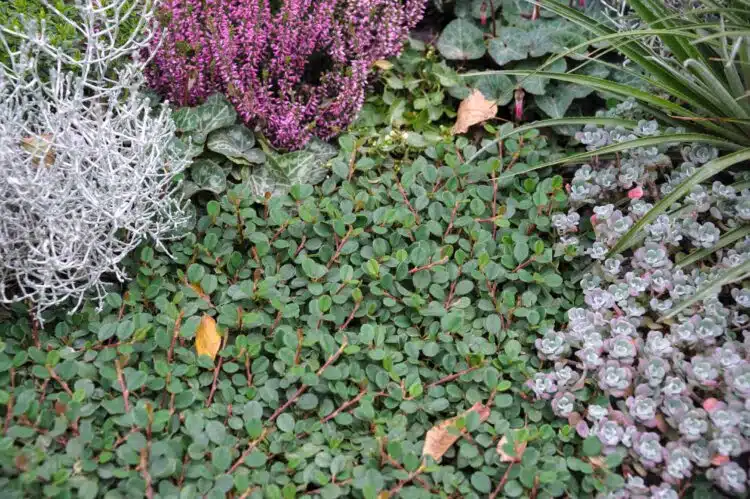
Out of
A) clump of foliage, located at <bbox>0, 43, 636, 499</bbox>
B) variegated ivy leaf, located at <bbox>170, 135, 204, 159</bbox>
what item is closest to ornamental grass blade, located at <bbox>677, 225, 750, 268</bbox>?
clump of foliage, located at <bbox>0, 43, 636, 499</bbox>

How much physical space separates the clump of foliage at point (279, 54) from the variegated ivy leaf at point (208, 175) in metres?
0.26

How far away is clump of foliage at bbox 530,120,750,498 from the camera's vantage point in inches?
77.9

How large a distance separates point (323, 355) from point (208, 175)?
920 mm

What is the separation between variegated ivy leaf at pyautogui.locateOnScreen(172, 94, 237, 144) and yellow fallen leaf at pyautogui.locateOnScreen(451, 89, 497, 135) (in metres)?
0.98

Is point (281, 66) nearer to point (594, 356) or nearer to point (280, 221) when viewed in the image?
point (280, 221)

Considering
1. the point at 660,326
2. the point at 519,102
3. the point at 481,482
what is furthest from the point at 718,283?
the point at 519,102

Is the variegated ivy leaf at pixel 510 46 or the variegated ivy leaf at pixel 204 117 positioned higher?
the variegated ivy leaf at pixel 510 46

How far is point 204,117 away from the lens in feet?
9.16

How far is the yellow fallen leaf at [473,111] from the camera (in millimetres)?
3094

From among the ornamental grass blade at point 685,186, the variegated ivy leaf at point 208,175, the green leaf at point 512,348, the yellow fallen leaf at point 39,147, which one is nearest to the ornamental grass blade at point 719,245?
the ornamental grass blade at point 685,186

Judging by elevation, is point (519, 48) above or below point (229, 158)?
above

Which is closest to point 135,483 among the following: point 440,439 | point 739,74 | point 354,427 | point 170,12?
point 354,427

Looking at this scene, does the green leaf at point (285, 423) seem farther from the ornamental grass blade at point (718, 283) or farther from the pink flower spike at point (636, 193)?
the pink flower spike at point (636, 193)

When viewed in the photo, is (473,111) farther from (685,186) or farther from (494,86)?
(685,186)
